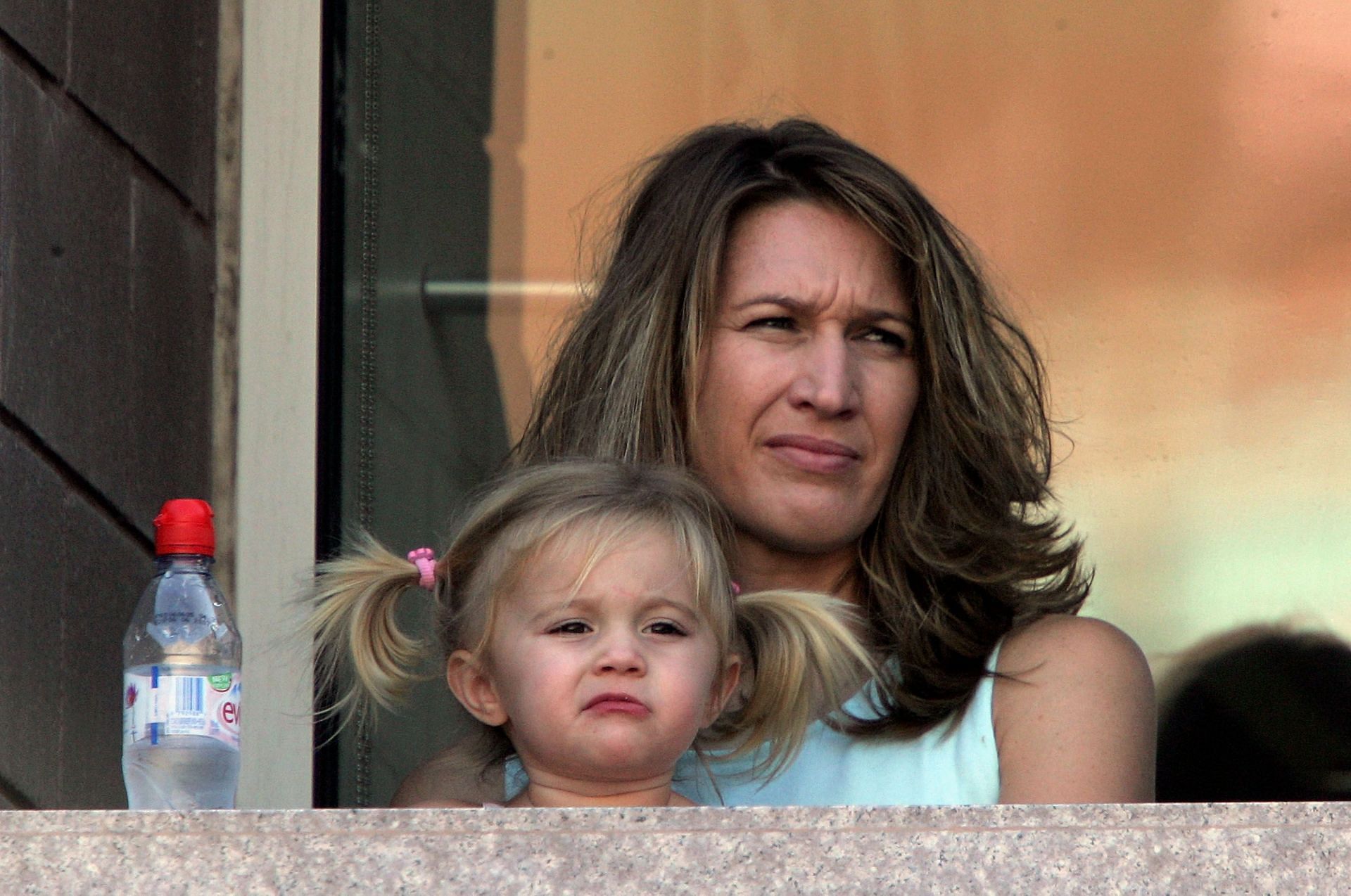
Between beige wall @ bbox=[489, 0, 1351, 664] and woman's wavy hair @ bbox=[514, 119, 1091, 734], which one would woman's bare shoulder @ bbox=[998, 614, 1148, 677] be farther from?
beige wall @ bbox=[489, 0, 1351, 664]

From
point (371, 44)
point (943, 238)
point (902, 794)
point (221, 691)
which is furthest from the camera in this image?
point (371, 44)

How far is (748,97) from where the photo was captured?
171 inches

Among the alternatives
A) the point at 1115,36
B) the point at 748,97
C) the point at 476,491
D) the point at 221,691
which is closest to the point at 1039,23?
the point at 1115,36

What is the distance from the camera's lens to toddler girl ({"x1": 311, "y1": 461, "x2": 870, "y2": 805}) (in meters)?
2.27

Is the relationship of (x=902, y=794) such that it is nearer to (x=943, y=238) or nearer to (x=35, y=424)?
(x=943, y=238)

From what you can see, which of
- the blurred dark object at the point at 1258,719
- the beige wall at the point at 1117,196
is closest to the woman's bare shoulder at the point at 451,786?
the beige wall at the point at 1117,196

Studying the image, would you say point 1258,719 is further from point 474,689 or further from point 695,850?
point 695,850

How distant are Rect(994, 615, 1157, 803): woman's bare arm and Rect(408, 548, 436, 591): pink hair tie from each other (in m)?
0.70

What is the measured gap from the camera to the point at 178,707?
84.5 inches

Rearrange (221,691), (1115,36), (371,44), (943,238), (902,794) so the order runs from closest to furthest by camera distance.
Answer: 1. (221,691)
2. (902,794)
3. (943,238)
4. (371,44)
5. (1115,36)

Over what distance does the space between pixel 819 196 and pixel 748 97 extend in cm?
164

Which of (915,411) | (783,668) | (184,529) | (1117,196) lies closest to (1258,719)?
(1117,196)

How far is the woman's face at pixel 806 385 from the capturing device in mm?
2580

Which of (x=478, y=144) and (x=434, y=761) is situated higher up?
(x=478, y=144)
